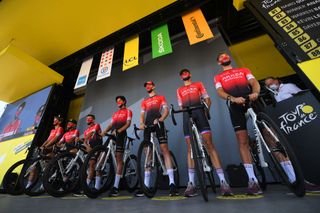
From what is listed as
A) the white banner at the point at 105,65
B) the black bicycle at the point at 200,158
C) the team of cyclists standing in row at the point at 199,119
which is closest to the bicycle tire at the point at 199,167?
the black bicycle at the point at 200,158

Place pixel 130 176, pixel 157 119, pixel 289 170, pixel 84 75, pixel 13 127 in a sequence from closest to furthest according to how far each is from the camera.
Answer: pixel 289 170 → pixel 157 119 → pixel 130 176 → pixel 84 75 → pixel 13 127

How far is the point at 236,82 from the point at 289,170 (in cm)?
124

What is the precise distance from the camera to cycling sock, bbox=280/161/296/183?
1609 millimetres

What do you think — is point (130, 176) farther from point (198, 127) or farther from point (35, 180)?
point (35, 180)

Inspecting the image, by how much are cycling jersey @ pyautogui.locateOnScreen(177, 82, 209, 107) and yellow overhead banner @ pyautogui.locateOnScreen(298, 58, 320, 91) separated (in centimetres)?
123

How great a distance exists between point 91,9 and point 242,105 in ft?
12.6

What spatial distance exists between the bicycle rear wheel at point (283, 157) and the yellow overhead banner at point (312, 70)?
739 mm

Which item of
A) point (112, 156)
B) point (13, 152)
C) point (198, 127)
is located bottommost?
point (112, 156)

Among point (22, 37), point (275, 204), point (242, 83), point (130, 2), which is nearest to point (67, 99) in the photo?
point (22, 37)

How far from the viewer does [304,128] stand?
2064mm

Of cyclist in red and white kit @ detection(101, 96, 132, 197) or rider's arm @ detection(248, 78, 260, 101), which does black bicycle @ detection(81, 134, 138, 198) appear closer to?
cyclist in red and white kit @ detection(101, 96, 132, 197)

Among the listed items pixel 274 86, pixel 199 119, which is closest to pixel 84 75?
pixel 199 119

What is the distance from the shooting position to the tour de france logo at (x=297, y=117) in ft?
6.72

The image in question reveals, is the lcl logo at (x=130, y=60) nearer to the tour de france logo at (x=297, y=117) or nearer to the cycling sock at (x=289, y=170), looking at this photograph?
the tour de france logo at (x=297, y=117)
